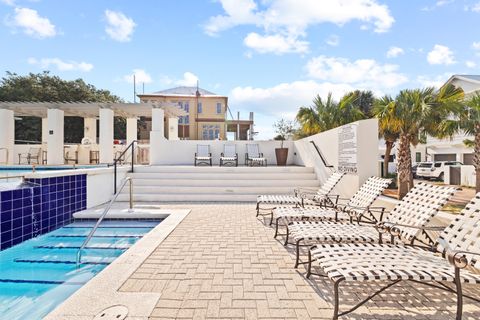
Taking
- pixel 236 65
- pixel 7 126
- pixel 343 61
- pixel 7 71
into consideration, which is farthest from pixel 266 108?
pixel 7 71

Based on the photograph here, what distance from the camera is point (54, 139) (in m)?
14.3

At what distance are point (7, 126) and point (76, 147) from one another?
3.75 meters

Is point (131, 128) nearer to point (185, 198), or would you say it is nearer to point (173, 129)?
point (173, 129)

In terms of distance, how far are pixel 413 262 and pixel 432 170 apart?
66.2 feet

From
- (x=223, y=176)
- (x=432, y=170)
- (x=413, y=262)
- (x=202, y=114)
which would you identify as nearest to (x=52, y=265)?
(x=413, y=262)

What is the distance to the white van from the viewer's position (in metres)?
18.2

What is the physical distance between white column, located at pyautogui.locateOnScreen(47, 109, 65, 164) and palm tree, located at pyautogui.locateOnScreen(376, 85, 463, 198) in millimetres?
15582

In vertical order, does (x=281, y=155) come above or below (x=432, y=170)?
above

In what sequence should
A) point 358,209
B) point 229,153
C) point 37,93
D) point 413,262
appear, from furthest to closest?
point 37,93 → point 229,153 → point 358,209 → point 413,262

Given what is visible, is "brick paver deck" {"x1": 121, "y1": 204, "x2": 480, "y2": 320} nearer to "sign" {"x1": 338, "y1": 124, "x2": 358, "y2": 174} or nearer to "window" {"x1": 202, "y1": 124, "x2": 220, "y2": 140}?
"sign" {"x1": 338, "y1": 124, "x2": 358, "y2": 174}

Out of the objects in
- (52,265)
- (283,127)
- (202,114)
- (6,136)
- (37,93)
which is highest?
(37,93)

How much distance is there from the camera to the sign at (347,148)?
604 cm

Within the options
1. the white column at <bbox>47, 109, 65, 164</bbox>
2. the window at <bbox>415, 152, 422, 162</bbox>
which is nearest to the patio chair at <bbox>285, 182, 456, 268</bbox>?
the white column at <bbox>47, 109, 65, 164</bbox>

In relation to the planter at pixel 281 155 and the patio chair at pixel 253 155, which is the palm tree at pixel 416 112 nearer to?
the planter at pixel 281 155
